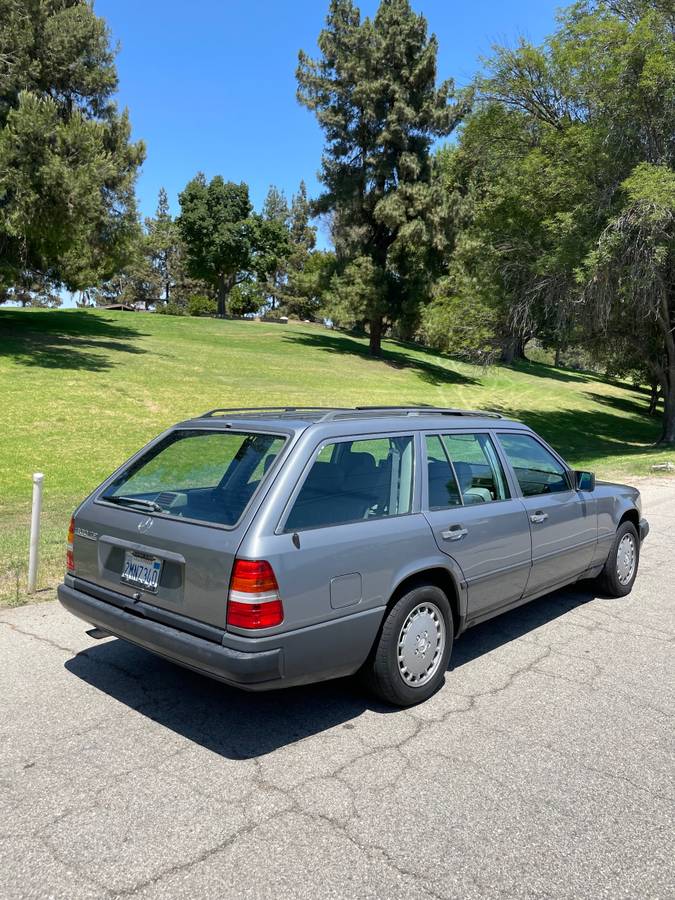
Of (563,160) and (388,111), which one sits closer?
(563,160)

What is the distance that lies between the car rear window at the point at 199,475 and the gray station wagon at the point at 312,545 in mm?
13

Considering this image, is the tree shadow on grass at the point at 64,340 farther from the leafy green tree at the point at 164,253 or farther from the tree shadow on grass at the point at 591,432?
the leafy green tree at the point at 164,253

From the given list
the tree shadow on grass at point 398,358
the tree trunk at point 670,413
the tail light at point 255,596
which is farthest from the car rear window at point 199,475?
the tree shadow on grass at point 398,358

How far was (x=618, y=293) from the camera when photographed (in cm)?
1898

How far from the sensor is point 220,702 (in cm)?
390

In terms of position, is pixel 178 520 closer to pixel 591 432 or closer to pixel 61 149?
pixel 61 149

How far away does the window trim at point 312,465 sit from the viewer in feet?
11.1

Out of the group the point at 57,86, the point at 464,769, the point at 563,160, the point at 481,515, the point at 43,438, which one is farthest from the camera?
the point at 57,86

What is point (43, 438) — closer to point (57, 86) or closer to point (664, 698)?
point (664, 698)

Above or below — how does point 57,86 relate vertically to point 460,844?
above

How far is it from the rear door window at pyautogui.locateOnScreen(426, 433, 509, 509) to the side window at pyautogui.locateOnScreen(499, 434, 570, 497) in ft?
0.72

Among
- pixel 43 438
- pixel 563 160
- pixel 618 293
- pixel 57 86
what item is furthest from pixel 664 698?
pixel 57 86

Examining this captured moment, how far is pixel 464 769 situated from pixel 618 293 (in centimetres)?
1837

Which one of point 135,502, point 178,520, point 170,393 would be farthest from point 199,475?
point 170,393
